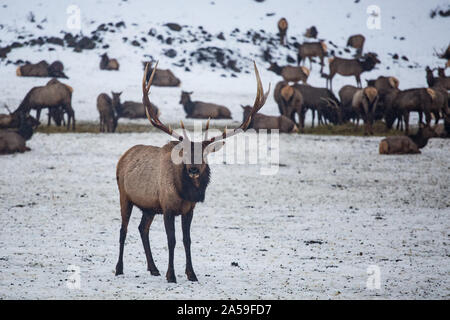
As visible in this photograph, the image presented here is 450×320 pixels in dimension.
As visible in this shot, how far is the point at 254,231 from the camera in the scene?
8.60 meters

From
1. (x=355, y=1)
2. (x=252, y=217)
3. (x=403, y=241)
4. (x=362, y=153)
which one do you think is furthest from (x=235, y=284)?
(x=355, y=1)

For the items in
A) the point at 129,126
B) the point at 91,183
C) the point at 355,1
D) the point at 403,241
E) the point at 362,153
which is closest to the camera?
the point at 403,241

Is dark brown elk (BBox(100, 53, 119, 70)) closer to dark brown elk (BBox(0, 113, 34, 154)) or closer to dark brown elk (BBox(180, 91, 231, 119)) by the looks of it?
dark brown elk (BBox(180, 91, 231, 119))

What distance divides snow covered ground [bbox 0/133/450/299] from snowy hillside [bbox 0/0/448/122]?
1097 centimetres

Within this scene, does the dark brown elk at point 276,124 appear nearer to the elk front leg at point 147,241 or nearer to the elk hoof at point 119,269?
the elk front leg at point 147,241

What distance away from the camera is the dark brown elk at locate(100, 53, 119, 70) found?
28.9 meters

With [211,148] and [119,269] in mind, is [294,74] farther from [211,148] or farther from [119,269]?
[211,148]

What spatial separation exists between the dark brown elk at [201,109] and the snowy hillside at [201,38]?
0.47 metres

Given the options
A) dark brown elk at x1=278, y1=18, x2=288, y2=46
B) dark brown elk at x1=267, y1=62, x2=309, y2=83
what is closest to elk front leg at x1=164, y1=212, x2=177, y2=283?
dark brown elk at x1=267, y1=62, x2=309, y2=83

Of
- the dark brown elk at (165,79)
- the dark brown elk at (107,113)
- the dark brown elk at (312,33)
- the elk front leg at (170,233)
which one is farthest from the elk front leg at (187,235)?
the dark brown elk at (312,33)

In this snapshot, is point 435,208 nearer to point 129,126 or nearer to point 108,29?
point 129,126

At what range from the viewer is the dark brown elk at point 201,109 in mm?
23781

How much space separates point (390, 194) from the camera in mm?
11242

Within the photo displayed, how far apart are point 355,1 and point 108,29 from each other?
1468 cm
